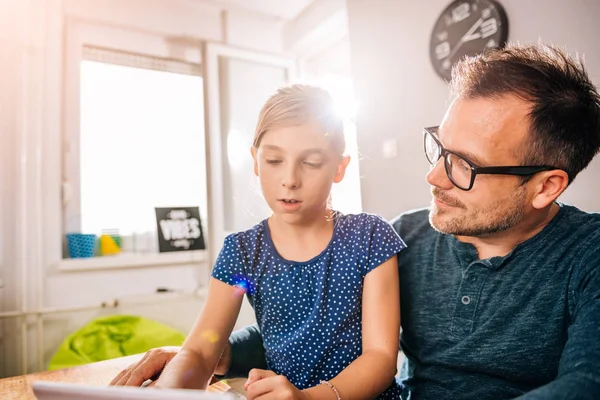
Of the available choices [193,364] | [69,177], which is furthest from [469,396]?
[69,177]

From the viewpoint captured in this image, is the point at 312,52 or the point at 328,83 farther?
the point at 312,52

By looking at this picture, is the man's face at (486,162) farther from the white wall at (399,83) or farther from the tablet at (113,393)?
the white wall at (399,83)

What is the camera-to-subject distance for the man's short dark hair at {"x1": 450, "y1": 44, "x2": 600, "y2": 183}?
998 millimetres

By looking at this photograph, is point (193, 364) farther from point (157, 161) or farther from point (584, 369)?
point (157, 161)

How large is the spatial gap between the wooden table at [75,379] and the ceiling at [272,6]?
355 centimetres

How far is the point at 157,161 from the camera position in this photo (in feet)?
12.3

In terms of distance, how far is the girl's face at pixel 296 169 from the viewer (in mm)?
961

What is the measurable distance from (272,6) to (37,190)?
258 cm

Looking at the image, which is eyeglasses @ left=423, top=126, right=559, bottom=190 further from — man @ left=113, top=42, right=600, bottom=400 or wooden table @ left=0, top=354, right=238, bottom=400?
wooden table @ left=0, top=354, right=238, bottom=400

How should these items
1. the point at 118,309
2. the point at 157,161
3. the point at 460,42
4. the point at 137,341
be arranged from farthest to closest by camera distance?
the point at 157,161
the point at 118,309
the point at 137,341
the point at 460,42

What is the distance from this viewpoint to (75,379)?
105 cm

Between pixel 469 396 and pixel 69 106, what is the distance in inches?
135

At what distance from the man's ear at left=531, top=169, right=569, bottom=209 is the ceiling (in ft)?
11.3

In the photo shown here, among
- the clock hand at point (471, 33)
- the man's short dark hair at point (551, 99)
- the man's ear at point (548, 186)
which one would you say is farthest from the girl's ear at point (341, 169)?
the clock hand at point (471, 33)
